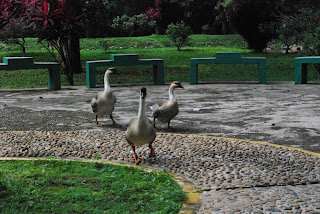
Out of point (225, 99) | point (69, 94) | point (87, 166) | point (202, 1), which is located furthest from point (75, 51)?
point (202, 1)

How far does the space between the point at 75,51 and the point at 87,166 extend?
1325 centimetres

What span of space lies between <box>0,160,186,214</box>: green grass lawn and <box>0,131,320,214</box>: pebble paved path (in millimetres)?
394

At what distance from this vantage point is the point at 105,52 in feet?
83.0

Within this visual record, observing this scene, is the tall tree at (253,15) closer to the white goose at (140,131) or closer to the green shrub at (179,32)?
the green shrub at (179,32)

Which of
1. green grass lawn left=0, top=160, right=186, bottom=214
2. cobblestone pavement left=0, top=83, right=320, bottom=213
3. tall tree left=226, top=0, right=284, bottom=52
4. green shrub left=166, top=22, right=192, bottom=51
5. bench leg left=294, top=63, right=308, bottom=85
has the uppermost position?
tall tree left=226, top=0, right=284, bottom=52

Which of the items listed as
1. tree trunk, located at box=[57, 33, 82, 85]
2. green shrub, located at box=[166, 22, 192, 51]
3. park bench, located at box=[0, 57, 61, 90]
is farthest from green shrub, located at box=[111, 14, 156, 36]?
park bench, located at box=[0, 57, 61, 90]

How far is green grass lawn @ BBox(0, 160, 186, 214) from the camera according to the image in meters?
4.45

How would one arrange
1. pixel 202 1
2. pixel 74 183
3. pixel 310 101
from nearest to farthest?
pixel 74 183, pixel 310 101, pixel 202 1

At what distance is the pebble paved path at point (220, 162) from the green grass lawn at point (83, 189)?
39 centimetres

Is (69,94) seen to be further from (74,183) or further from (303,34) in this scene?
(303,34)

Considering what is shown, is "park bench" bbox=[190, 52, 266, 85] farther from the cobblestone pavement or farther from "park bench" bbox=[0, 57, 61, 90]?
"park bench" bbox=[0, 57, 61, 90]

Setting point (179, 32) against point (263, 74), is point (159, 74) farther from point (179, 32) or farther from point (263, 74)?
point (179, 32)

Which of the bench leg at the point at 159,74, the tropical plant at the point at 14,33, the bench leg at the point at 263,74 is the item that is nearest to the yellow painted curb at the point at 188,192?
the bench leg at the point at 159,74

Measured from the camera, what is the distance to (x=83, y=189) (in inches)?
194
